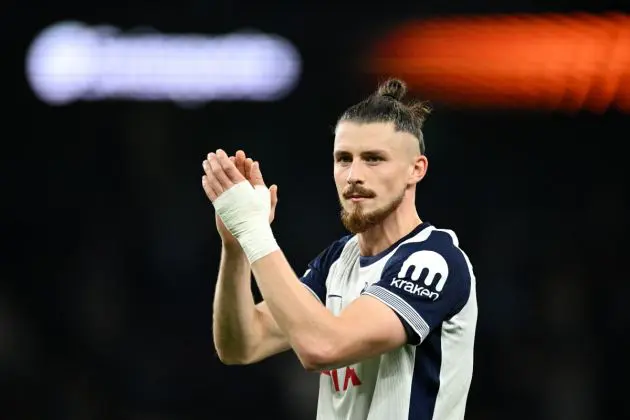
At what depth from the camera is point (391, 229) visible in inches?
128

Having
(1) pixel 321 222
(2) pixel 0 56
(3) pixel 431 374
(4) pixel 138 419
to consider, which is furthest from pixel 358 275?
(2) pixel 0 56

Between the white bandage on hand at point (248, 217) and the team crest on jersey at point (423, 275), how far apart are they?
369 millimetres

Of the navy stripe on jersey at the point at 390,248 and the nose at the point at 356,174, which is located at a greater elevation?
the nose at the point at 356,174

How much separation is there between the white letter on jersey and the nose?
0.92 ft

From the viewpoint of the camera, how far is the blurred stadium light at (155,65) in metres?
6.17

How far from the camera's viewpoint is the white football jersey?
2.95 metres

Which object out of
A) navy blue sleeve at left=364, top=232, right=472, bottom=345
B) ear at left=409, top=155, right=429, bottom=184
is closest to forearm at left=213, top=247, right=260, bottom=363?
navy blue sleeve at left=364, top=232, right=472, bottom=345

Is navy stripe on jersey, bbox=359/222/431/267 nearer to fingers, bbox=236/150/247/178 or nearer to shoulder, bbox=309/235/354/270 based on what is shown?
shoulder, bbox=309/235/354/270

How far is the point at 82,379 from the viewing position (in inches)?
243

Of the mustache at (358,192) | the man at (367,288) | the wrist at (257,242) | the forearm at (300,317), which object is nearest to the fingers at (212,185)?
the man at (367,288)

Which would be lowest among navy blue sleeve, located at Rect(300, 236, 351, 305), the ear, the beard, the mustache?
navy blue sleeve, located at Rect(300, 236, 351, 305)

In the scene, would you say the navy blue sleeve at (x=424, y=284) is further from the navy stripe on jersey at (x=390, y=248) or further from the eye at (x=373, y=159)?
the eye at (x=373, y=159)

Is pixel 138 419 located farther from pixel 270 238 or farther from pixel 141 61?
pixel 270 238

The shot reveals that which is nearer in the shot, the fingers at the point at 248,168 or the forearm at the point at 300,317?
the forearm at the point at 300,317
